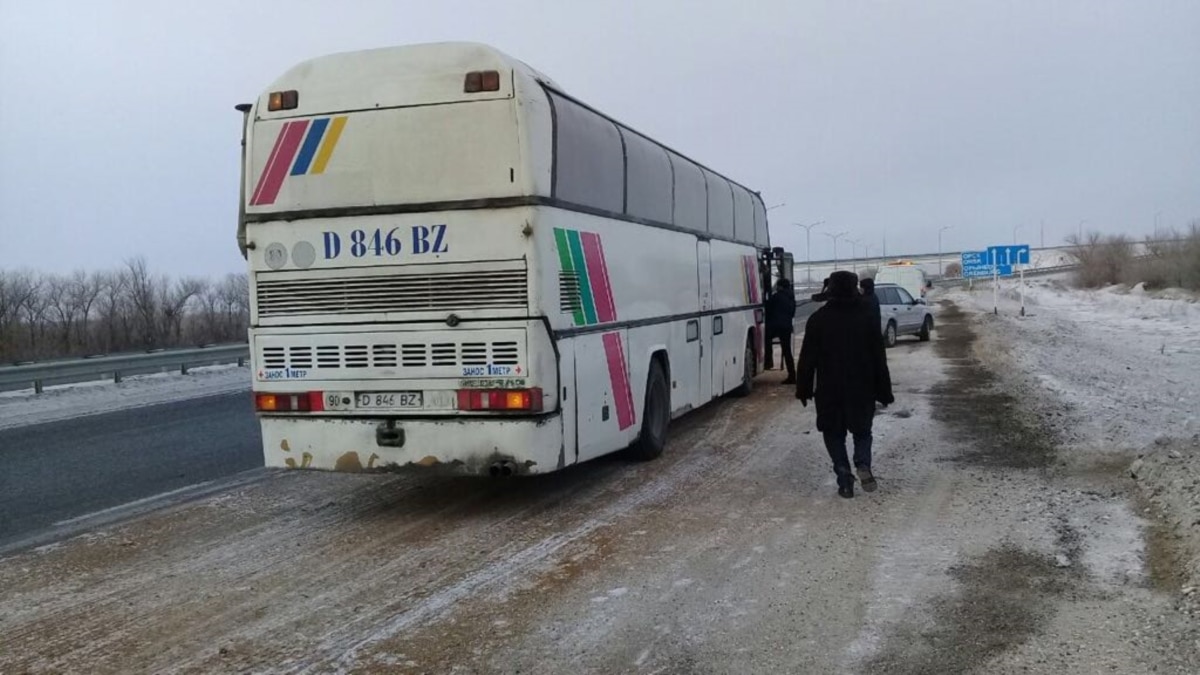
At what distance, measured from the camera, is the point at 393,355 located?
7.36m

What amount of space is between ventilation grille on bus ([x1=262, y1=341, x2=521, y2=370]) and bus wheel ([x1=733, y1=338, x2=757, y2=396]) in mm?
8147

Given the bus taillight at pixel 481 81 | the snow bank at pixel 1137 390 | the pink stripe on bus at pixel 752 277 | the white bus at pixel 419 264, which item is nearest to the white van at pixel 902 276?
the snow bank at pixel 1137 390

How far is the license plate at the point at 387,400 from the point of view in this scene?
734cm

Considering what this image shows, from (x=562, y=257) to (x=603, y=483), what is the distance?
2460 mm

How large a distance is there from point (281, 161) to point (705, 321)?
621 cm

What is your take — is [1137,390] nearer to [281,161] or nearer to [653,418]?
[653,418]

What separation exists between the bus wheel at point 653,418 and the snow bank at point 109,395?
11210 millimetres

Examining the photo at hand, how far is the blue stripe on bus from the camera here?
24.4ft

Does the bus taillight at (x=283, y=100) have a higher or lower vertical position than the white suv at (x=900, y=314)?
higher

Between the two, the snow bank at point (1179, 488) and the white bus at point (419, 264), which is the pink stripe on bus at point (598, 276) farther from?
the snow bank at point (1179, 488)

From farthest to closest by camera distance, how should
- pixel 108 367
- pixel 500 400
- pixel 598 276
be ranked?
1. pixel 108 367
2. pixel 598 276
3. pixel 500 400

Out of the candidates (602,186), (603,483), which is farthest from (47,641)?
(602,186)

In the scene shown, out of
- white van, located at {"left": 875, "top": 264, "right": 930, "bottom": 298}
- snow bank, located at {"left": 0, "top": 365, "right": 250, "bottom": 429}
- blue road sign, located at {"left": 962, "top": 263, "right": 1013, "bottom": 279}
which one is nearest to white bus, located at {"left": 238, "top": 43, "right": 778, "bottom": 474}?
snow bank, located at {"left": 0, "top": 365, "right": 250, "bottom": 429}

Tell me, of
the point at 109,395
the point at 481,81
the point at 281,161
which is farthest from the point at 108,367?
the point at 481,81
